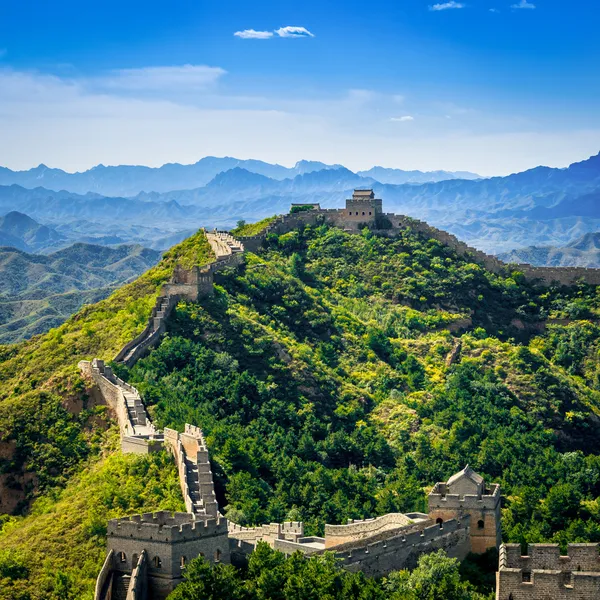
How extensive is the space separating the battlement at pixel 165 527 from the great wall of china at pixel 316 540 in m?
0.04

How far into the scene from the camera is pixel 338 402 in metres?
92.1

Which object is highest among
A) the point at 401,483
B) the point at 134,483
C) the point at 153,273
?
the point at 153,273

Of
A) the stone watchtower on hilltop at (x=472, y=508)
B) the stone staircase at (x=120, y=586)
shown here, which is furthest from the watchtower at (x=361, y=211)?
the stone staircase at (x=120, y=586)

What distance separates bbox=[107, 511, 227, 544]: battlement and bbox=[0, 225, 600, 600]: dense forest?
5.73ft

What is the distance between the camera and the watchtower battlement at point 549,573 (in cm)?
Result: 4141

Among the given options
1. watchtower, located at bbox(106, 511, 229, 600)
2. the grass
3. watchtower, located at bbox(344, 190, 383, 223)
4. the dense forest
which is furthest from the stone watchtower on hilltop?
watchtower, located at bbox(344, 190, 383, 223)

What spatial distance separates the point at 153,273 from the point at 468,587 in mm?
64982

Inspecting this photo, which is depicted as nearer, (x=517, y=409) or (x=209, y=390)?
(x=209, y=390)

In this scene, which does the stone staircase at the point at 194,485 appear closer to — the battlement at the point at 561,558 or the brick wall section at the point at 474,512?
the brick wall section at the point at 474,512

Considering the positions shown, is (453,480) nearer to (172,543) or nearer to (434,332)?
(172,543)

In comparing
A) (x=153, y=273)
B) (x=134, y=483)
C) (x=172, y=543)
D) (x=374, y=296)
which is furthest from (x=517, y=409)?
(x=172, y=543)

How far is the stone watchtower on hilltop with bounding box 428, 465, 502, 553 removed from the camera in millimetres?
51406

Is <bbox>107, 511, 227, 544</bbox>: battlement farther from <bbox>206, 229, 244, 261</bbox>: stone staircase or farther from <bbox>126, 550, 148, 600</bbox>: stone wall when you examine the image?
<bbox>206, 229, 244, 261</bbox>: stone staircase

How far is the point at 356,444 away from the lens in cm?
8562
